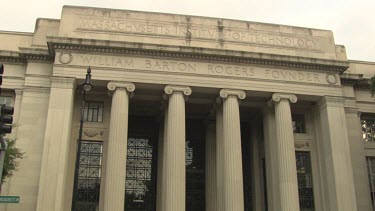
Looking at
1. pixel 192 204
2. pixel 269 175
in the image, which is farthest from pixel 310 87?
pixel 192 204

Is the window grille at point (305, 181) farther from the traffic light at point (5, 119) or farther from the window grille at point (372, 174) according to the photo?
the traffic light at point (5, 119)

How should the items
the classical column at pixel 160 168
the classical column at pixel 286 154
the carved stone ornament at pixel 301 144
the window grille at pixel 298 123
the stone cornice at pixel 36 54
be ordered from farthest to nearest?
the window grille at pixel 298 123, the carved stone ornament at pixel 301 144, the classical column at pixel 160 168, the stone cornice at pixel 36 54, the classical column at pixel 286 154

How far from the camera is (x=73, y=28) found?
93.0 feet

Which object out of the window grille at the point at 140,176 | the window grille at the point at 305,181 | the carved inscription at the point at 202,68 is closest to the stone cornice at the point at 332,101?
the carved inscription at the point at 202,68

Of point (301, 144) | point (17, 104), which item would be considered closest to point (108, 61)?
point (17, 104)

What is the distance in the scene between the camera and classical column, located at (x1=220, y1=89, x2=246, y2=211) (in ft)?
84.6

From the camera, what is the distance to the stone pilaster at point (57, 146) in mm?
24141

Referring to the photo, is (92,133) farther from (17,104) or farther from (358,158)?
(358,158)

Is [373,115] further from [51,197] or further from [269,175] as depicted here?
[51,197]

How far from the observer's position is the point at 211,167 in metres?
30.6

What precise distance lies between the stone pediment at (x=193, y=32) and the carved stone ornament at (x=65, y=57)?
1.63 m

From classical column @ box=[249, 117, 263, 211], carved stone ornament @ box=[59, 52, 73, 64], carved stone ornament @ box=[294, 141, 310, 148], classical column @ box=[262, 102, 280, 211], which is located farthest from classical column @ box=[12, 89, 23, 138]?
carved stone ornament @ box=[294, 141, 310, 148]

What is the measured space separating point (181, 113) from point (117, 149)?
4.50 m

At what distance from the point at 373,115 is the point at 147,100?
16557mm
